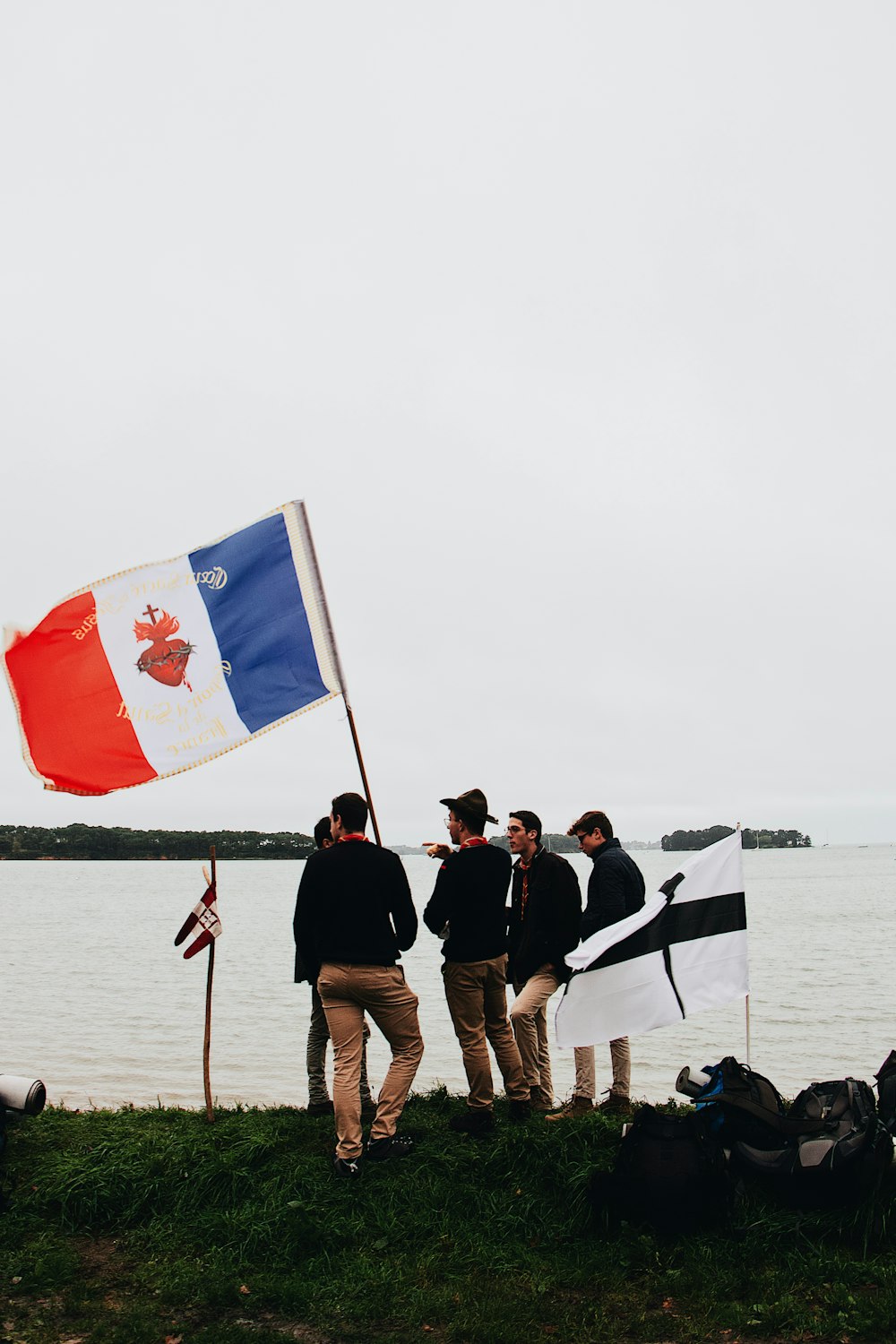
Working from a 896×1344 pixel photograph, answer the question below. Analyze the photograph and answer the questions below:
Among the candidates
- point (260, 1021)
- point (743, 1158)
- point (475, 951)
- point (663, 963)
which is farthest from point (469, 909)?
point (260, 1021)

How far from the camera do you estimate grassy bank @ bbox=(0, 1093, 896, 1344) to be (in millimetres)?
4867

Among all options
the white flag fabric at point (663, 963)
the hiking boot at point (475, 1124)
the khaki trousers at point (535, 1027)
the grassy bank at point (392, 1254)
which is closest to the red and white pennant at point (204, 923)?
the grassy bank at point (392, 1254)

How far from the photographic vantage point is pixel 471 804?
7.46m

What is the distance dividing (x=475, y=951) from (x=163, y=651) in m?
3.14

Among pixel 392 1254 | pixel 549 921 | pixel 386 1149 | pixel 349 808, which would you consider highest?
pixel 349 808

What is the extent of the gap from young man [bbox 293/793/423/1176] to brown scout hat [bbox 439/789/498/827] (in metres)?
0.69

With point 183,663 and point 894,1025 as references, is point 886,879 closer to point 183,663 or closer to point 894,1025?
point 894,1025

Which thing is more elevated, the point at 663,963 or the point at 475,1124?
the point at 663,963

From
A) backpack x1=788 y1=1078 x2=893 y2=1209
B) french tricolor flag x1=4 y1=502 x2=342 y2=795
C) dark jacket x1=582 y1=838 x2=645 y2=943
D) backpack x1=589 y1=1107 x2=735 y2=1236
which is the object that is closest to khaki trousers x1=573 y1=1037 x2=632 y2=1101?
dark jacket x1=582 y1=838 x2=645 y2=943

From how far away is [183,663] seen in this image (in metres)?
7.57

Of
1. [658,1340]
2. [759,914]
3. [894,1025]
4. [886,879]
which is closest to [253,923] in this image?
[759,914]

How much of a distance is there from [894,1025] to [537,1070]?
44.1 feet

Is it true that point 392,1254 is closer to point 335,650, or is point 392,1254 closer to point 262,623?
point 335,650

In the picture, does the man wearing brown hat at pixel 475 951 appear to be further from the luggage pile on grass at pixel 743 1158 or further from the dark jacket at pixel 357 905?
the luggage pile on grass at pixel 743 1158
